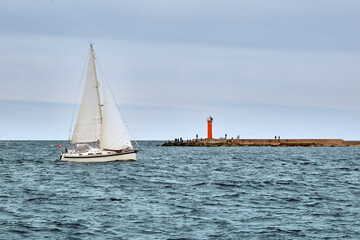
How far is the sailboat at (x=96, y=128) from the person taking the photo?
54.4m

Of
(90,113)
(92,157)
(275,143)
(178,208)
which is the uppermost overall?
(90,113)

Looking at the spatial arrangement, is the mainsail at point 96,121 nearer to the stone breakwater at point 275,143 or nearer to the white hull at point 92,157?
the white hull at point 92,157

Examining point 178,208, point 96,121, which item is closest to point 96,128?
point 96,121

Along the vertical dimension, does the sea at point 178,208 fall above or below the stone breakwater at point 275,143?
below

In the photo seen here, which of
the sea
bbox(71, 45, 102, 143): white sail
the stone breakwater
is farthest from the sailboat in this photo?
the stone breakwater

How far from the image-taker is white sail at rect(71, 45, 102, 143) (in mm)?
55094

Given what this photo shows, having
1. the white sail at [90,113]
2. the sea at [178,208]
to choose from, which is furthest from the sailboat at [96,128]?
the sea at [178,208]

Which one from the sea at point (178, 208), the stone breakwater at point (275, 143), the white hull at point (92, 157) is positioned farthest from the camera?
the stone breakwater at point (275, 143)

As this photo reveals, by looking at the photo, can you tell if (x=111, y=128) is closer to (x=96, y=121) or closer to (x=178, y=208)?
(x=96, y=121)

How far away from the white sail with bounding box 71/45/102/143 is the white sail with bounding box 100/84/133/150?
0.83m

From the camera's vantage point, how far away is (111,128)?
178ft

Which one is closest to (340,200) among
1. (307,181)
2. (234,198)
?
(234,198)

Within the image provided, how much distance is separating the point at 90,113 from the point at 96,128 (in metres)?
1.74

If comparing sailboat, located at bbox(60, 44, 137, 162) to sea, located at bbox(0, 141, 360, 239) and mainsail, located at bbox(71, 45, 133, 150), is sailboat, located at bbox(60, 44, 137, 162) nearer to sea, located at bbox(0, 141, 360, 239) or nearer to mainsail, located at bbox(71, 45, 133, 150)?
mainsail, located at bbox(71, 45, 133, 150)
